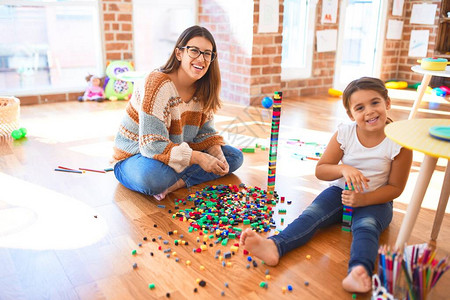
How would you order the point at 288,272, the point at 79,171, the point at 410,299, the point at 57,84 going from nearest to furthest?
the point at 410,299 → the point at 288,272 → the point at 79,171 → the point at 57,84

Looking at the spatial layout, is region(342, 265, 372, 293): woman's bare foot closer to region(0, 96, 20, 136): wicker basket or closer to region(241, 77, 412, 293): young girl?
region(241, 77, 412, 293): young girl

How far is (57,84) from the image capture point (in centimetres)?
370

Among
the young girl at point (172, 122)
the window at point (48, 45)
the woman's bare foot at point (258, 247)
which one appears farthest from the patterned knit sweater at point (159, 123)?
the window at point (48, 45)

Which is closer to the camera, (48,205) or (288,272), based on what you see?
(288,272)

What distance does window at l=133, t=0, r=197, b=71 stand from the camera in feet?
12.7

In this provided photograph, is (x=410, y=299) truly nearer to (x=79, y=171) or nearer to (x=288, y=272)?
(x=288, y=272)

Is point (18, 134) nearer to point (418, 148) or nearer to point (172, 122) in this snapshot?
point (172, 122)

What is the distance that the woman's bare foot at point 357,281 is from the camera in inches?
44.4

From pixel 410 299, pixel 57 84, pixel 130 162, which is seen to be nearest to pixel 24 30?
pixel 57 84

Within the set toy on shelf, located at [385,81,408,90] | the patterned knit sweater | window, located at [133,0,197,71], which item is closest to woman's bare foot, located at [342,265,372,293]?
the patterned knit sweater

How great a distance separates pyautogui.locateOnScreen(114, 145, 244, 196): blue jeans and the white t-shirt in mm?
695

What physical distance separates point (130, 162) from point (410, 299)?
1.20 meters

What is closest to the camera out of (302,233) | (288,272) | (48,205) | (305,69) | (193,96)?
(288,272)

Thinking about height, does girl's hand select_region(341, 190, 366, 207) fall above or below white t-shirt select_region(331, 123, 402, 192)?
below
